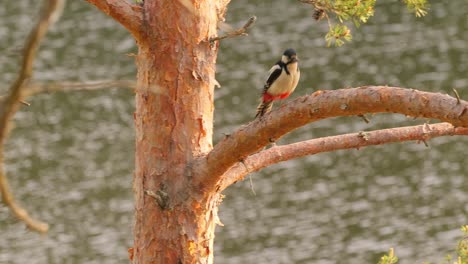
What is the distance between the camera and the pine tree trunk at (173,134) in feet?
17.0

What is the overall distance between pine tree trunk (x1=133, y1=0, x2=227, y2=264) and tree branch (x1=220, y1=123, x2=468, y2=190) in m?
0.40

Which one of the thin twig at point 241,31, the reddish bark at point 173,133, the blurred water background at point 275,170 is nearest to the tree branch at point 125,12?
the reddish bark at point 173,133

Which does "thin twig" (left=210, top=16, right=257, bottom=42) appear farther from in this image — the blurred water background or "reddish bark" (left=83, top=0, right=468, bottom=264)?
the blurred water background

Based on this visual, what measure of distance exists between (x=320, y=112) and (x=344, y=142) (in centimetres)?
132

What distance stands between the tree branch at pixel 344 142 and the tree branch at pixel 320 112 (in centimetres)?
45

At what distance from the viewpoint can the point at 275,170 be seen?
57.5 feet

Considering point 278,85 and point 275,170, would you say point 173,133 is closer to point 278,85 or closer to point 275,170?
point 278,85

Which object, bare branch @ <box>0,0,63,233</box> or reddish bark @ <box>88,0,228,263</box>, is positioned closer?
bare branch @ <box>0,0,63,233</box>

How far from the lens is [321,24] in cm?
2369

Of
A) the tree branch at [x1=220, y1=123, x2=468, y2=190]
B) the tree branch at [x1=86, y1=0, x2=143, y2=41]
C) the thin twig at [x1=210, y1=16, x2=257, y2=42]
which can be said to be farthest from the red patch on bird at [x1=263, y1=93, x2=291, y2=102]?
the tree branch at [x1=86, y1=0, x2=143, y2=41]

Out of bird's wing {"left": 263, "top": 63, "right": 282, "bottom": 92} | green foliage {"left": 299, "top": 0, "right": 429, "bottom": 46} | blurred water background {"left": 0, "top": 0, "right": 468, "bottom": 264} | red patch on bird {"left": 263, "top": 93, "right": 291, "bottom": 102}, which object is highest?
blurred water background {"left": 0, "top": 0, "right": 468, "bottom": 264}

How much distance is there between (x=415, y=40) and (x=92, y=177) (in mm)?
10253

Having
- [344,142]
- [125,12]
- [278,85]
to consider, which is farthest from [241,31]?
[344,142]

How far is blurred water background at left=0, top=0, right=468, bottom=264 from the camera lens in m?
15.3
